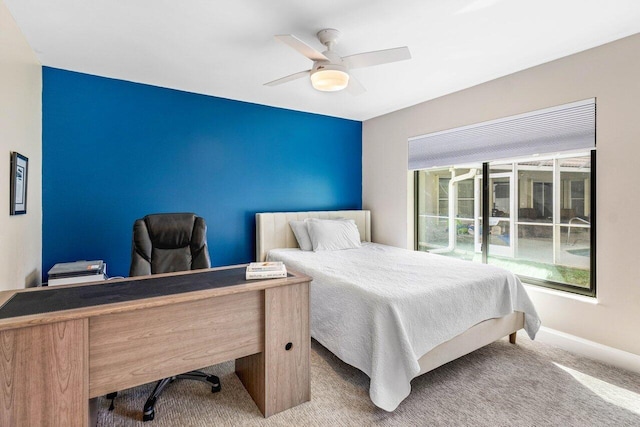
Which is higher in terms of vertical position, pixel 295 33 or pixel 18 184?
pixel 295 33

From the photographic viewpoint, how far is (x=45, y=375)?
125 centimetres

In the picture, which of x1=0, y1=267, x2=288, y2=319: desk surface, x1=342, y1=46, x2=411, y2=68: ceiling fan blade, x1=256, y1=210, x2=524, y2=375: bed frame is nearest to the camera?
x1=0, y1=267, x2=288, y2=319: desk surface

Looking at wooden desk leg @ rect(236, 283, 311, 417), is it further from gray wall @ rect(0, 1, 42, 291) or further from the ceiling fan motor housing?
gray wall @ rect(0, 1, 42, 291)

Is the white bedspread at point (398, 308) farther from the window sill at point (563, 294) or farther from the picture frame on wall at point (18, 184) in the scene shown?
the picture frame on wall at point (18, 184)

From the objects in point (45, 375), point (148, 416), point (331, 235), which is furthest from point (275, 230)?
point (45, 375)

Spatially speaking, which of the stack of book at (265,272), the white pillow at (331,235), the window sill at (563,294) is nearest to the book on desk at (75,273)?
the stack of book at (265,272)

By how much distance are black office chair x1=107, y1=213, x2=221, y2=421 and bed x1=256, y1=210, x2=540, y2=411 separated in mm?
948

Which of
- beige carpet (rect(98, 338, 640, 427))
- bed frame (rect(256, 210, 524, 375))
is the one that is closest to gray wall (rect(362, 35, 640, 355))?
beige carpet (rect(98, 338, 640, 427))

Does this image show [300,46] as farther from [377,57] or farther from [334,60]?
[377,57]

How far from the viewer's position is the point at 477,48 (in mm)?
2471

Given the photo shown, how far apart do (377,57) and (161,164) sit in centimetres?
246

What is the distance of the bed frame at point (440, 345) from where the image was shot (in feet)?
6.87

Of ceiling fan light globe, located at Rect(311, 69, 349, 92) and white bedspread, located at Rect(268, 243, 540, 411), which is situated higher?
ceiling fan light globe, located at Rect(311, 69, 349, 92)

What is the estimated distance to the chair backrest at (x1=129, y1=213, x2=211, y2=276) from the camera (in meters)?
2.29
